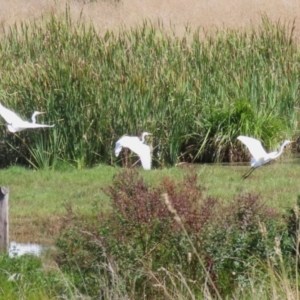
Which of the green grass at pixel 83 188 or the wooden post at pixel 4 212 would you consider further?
the green grass at pixel 83 188

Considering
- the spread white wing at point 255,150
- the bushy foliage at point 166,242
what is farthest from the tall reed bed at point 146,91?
the bushy foliage at point 166,242

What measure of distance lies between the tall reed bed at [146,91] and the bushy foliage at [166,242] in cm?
711

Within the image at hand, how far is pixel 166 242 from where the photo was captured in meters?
6.58

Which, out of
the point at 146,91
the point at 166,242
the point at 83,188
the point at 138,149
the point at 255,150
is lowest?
the point at 83,188

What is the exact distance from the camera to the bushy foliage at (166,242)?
6457mm

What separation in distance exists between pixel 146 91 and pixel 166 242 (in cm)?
765

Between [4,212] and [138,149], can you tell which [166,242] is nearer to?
[4,212]

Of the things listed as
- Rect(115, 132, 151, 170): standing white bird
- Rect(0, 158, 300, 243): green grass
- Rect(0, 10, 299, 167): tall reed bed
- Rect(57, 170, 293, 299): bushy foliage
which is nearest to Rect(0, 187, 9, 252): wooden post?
Rect(57, 170, 293, 299): bushy foliage

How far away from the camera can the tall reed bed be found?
13812 mm

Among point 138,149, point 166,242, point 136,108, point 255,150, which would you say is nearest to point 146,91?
point 136,108

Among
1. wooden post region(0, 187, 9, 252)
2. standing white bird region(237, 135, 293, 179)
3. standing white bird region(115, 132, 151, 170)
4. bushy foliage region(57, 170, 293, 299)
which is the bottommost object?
standing white bird region(115, 132, 151, 170)

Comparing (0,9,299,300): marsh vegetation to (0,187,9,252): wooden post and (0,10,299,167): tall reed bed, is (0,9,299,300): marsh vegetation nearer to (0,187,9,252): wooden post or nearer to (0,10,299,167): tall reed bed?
(0,10,299,167): tall reed bed

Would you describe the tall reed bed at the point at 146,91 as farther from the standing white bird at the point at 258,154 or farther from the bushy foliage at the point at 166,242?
the bushy foliage at the point at 166,242

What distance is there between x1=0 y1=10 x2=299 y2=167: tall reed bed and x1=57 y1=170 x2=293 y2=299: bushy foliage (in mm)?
7107
